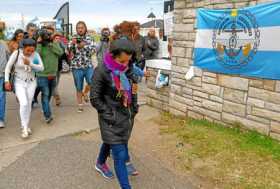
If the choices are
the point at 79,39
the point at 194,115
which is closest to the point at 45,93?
the point at 79,39

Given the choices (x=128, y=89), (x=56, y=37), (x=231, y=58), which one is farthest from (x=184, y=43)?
(x=128, y=89)

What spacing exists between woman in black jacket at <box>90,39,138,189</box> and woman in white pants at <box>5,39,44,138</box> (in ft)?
7.44

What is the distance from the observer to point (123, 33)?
15.1ft

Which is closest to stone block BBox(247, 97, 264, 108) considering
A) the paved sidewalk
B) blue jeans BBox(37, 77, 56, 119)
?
the paved sidewalk

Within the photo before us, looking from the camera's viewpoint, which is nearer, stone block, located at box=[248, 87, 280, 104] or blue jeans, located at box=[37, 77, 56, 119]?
stone block, located at box=[248, 87, 280, 104]

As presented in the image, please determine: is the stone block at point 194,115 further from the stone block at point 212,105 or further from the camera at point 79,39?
the camera at point 79,39

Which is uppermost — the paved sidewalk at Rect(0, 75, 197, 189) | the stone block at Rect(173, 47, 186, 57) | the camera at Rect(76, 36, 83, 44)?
the camera at Rect(76, 36, 83, 44)

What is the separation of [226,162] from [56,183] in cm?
215

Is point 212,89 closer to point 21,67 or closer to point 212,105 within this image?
point 212,105

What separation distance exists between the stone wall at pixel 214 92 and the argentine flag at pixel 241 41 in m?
0.14

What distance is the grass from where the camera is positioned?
359 centimetres

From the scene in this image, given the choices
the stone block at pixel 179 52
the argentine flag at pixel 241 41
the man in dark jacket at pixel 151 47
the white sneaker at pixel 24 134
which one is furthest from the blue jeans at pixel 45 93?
the man in dark jacket at pixel 151 47

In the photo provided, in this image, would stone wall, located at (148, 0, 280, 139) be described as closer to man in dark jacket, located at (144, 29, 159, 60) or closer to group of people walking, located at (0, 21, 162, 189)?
group of people walking, located at (0, 21, 162, 189)

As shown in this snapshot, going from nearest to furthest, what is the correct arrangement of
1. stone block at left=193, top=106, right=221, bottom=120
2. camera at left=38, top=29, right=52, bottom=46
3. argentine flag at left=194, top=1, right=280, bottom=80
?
1. argentine flag at left=194, top=1, right=280, bottom=80
2. stone block at left=193, top=106, right=221, bottom=120
3. camera at left=38, top=29, right=52, bottom=46
